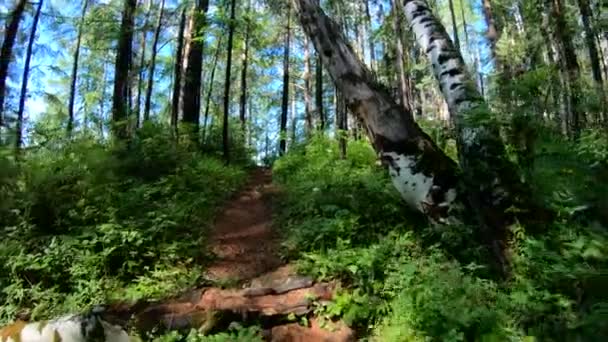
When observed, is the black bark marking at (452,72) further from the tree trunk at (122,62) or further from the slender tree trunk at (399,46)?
the tree trunk at (122,62)

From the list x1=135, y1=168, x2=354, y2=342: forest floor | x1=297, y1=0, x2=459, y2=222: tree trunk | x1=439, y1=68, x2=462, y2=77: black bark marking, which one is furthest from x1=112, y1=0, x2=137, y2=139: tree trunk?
x1=439, y1=68, x2=462, y2=77: black bark marking

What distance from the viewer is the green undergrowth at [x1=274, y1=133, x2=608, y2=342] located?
13.6 feet

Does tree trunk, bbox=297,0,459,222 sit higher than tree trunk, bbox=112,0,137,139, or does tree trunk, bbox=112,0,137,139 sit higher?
tree trunk, bbox=112,0,137,139

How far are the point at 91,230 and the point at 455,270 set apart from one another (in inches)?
173

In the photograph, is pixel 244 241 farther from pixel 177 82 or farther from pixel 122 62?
pixel 177 82

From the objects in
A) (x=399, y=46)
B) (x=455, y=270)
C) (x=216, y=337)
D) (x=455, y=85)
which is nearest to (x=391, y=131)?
(x=455, y=85)

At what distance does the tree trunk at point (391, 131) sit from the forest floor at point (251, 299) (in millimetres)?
1659

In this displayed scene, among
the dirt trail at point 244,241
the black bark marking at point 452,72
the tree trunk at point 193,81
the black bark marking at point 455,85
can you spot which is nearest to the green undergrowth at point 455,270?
the dirt trail at point 244,241

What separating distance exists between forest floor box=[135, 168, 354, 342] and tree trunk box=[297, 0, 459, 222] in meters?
1.66

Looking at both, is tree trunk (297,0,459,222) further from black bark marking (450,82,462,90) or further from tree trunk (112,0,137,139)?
tree trunk (112,0,137,139)

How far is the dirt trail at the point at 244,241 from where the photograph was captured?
6.14 metres

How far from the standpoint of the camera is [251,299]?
5.40m

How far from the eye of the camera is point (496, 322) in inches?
164

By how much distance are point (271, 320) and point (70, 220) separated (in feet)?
10.7
